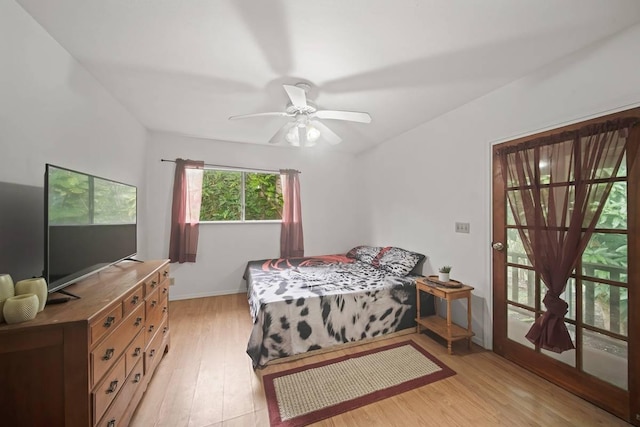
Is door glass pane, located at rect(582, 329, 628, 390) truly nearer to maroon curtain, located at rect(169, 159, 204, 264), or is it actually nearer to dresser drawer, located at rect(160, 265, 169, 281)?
dresser drawer, located at rect(160, 265, 169, 281)

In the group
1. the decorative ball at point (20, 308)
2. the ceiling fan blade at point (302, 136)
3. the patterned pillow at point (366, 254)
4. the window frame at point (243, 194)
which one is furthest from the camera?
the window frame at point (243, 194)

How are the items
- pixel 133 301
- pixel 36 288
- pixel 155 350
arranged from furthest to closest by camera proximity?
pixel 155 350
pixel 133 301
pixel 36 288

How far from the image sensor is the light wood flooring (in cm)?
149

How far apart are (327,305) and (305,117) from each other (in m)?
1.81

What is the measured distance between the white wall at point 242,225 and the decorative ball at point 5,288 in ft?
8.63

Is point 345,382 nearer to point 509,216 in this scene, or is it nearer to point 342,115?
point 509,216

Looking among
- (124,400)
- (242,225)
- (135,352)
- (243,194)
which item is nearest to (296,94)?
(135,352)

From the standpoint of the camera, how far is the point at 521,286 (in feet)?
6.73

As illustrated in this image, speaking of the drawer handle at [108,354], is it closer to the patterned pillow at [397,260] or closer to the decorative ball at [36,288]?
the decorative ball at [36,288]

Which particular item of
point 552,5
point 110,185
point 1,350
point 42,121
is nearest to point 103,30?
point 42,121

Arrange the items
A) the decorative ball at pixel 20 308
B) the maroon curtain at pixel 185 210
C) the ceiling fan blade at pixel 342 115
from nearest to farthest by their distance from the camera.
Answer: the decorative ball at pixel 20 308 < the ceiling fan blade at pixel 342 115 < the maroon curtain at pixel 185 210

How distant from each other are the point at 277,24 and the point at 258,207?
2.90m

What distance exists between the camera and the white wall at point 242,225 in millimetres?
3443

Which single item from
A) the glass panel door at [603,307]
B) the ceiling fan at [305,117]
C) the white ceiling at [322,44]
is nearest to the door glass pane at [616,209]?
the glass panel door at [603,307]
